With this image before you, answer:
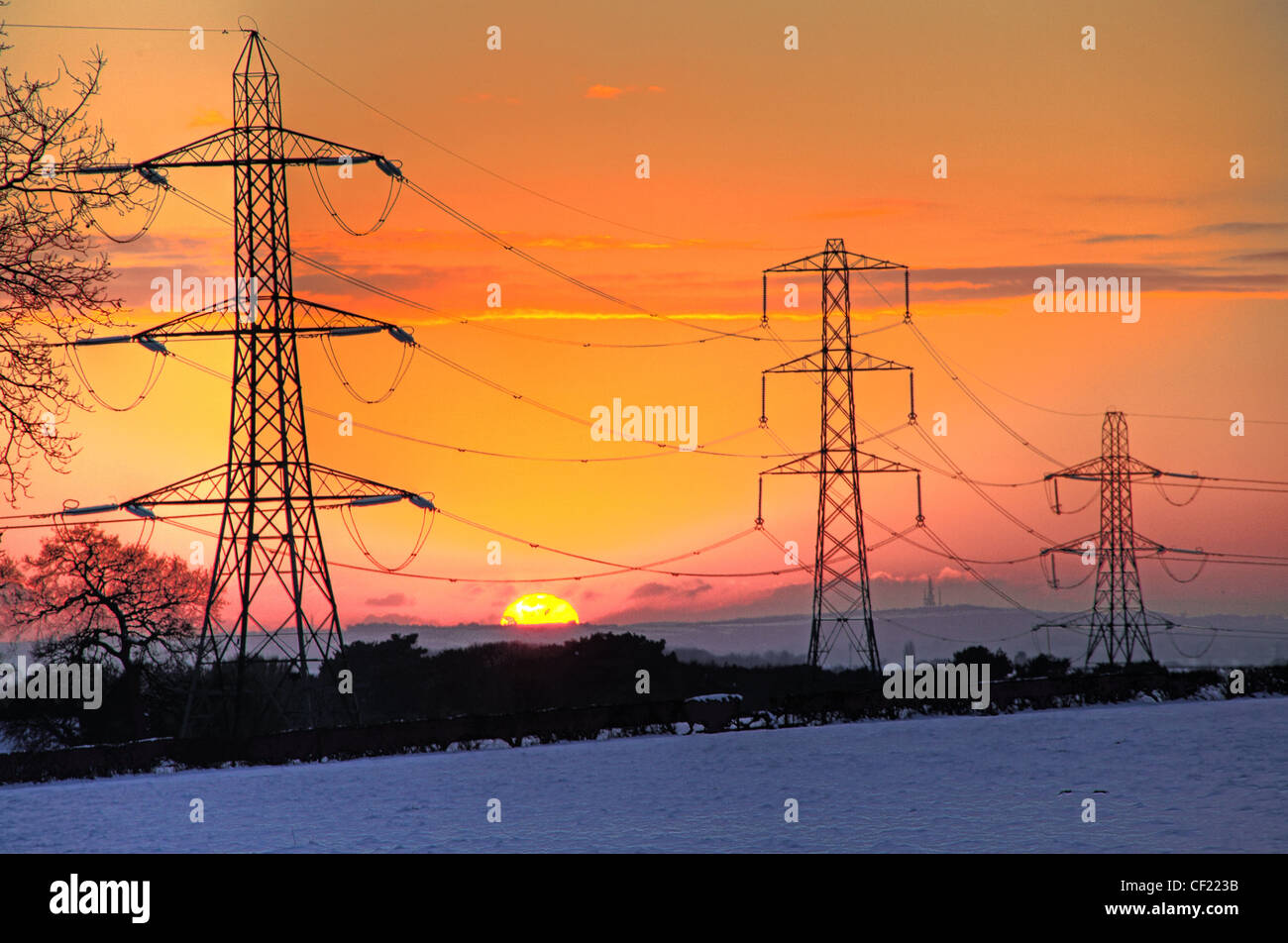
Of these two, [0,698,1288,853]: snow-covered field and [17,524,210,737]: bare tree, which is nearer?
[0,698,1288,853]: snow-covered field

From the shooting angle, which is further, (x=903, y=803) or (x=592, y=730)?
(x=592, y=730)

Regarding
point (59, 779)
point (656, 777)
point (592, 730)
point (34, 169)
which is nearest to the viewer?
point (34, 169)

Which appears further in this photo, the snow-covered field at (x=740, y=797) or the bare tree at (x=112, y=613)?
the bare tree at (x=112, y=613)

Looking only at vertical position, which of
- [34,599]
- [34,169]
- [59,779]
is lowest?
[59,779]
